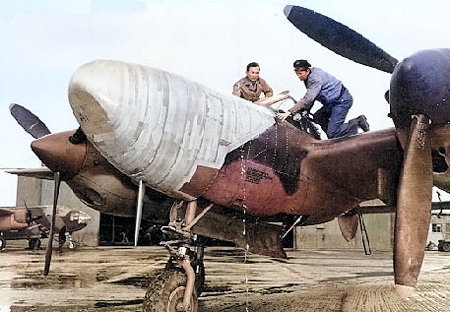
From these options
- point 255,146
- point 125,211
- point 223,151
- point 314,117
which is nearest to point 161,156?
point 223,151

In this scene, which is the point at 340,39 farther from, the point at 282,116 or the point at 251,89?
the point at 251,89

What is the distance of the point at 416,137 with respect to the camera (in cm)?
364

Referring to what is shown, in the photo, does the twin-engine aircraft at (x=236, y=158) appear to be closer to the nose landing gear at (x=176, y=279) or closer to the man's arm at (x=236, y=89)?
the nose landing gear at (x=176, y=279)

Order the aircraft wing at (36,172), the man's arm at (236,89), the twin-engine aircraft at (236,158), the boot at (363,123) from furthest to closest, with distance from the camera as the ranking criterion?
1. the aircraft wing at (36,172)
2. the boot at (363,123)
3. the man's arm at (236,89)
4. the twin-engine aircraft at (236,158)

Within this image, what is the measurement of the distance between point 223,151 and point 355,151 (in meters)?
1.33

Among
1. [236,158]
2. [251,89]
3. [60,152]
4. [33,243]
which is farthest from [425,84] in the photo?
[33,243]

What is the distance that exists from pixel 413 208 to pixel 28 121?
176 inches

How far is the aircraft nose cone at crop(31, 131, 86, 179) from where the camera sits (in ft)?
15.7

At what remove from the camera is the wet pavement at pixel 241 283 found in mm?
5978

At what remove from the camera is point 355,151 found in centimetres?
467

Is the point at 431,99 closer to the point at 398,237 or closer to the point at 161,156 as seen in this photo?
the point at 398,237

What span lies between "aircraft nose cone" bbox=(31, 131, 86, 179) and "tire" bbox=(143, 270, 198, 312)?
143 centimetres

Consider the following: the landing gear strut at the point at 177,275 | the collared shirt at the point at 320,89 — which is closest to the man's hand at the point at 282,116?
the collared shirt at the point at 320,89

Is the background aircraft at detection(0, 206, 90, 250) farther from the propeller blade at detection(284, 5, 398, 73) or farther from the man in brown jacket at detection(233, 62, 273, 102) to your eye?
the propeller blade at detection(284, 5, 398, 73)
